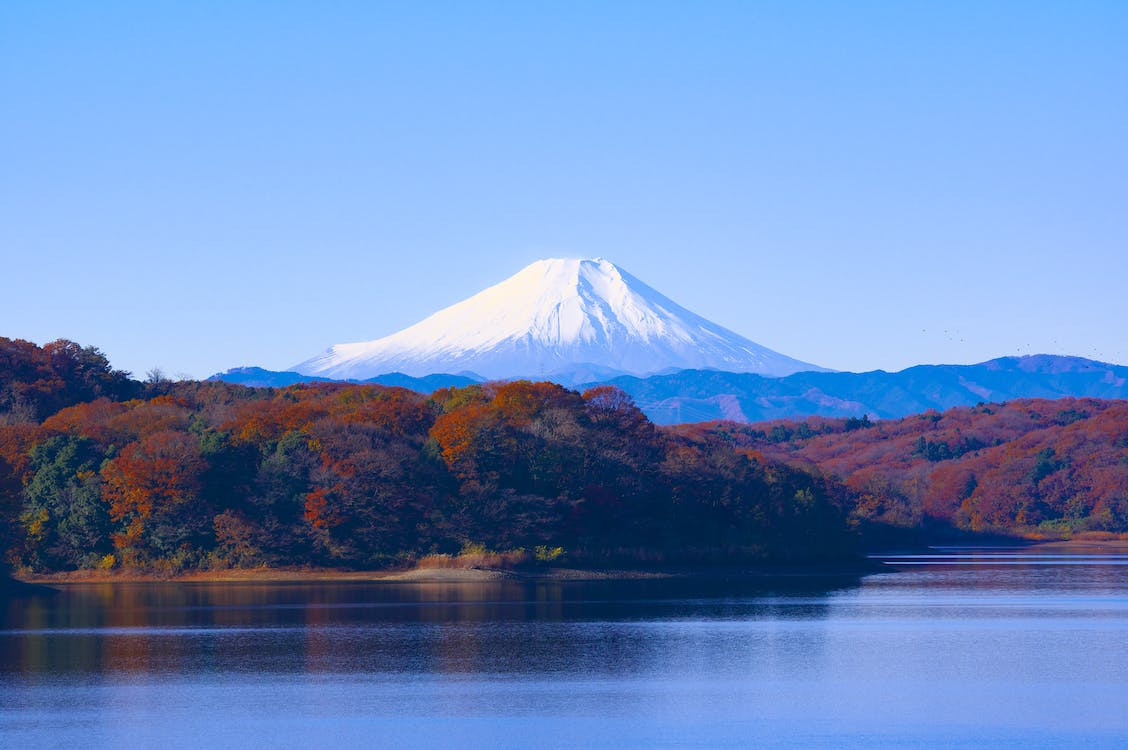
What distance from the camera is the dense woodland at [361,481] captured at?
83125 millimetres

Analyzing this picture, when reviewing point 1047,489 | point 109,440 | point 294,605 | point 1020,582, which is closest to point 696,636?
point 294,605

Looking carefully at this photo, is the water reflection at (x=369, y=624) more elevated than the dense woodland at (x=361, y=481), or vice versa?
the dense woodland at (x=361, y=481)

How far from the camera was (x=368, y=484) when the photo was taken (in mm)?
85250

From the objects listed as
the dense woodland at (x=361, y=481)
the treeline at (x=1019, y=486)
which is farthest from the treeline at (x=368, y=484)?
the treeline at (x=1019, y=486)

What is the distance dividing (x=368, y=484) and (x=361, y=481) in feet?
1.36

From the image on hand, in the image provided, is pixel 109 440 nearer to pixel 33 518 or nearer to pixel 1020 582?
pixel 33 518

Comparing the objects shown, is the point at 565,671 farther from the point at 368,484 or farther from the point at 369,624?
the point at 368,484

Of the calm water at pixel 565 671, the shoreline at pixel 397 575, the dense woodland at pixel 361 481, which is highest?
the dense woodland at pixel 361 481

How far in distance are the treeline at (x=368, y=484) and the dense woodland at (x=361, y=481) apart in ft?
0.36

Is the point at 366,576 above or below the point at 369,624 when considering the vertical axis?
above

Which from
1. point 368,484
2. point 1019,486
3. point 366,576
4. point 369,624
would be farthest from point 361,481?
point 1019,486

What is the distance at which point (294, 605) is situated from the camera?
66.4m

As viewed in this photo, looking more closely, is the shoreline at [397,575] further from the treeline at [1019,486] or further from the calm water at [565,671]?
the treeline at [1019,486]

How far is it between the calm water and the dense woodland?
38.4ft
